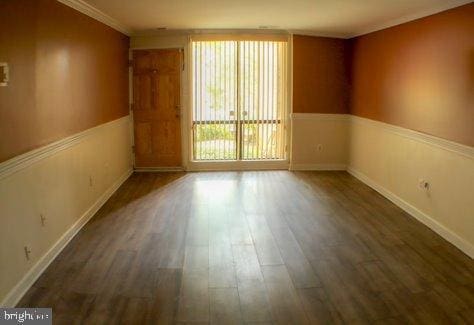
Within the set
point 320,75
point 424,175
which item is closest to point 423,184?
point 424,175

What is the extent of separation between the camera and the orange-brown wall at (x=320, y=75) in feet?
23.5

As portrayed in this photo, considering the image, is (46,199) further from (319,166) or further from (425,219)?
(319,166)

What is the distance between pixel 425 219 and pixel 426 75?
1.48m

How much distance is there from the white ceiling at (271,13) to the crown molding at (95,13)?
0.14ft

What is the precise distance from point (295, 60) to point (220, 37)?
3.96ft

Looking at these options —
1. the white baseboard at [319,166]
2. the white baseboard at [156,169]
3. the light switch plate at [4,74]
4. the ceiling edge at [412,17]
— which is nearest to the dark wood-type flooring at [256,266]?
the light switch plate at [4,74]

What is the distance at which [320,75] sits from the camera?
7.25 meters

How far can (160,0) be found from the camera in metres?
4.27

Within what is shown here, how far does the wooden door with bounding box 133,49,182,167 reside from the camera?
7094mm

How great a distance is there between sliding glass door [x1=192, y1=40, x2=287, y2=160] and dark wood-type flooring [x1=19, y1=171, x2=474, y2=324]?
1.85m

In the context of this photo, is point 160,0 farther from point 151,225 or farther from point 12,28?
point 151,225

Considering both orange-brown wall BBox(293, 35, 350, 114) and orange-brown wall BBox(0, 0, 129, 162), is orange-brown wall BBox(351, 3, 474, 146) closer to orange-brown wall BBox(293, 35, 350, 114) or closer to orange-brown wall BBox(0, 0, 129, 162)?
orange-brown wall BBox(293, 35, 350, 114)

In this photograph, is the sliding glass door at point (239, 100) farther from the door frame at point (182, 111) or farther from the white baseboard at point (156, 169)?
the white baseboard at point (156, 169)

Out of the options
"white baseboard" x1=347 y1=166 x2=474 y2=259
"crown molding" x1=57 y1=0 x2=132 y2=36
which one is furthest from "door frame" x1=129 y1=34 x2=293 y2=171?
"white baseboard" x1=347 y1=166 x2=474 y2=259
